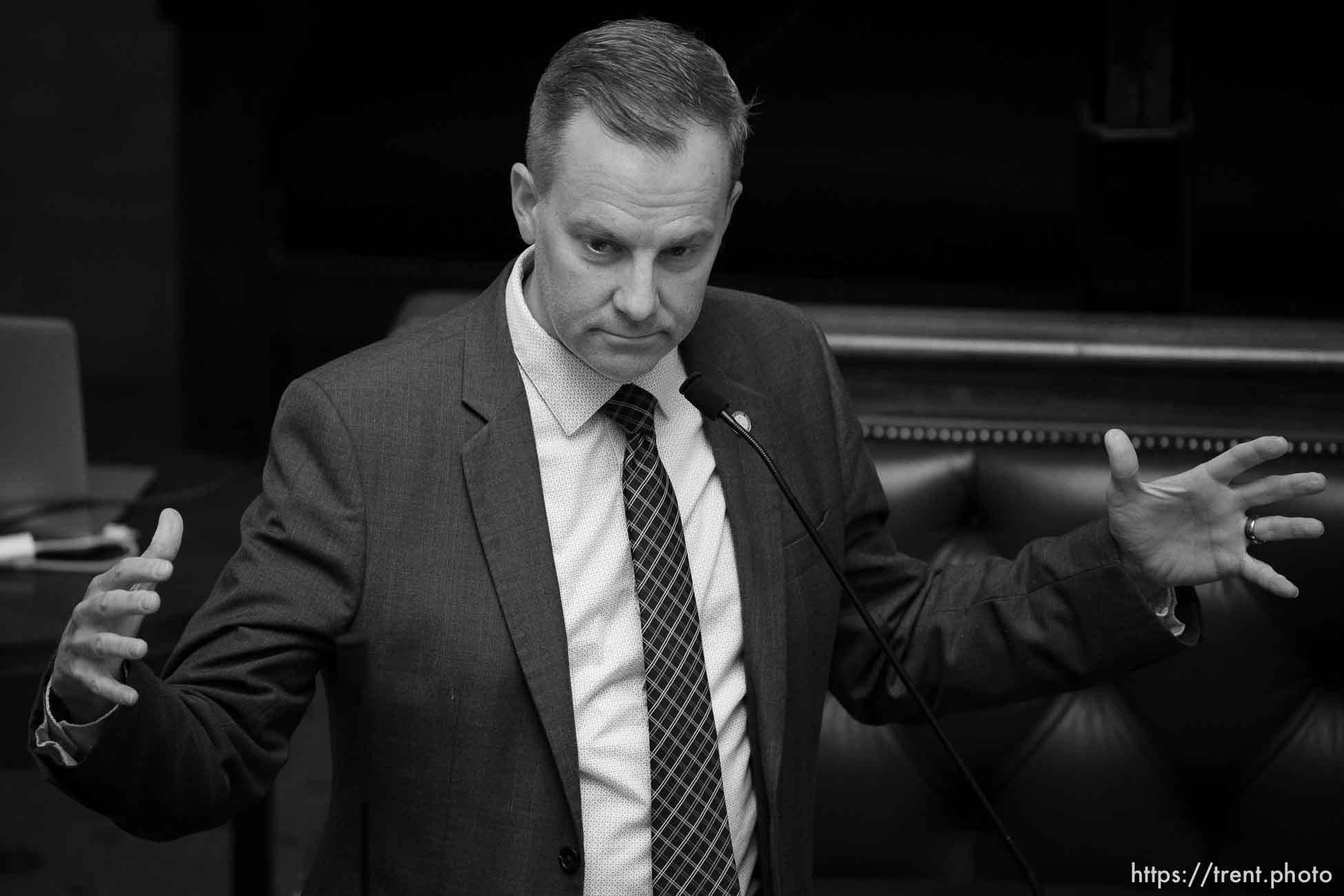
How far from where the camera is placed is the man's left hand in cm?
146

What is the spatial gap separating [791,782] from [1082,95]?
104 inches

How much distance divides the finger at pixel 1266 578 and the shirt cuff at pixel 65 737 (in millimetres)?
856

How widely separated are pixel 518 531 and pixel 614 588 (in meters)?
0.09

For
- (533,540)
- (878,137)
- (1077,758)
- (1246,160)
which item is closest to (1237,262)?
(1246,160)

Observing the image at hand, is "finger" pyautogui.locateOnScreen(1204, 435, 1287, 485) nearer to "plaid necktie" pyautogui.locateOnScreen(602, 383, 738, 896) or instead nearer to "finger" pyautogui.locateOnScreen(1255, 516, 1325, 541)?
"finger" pyautogui.locateOnScreen(1255, 516, 1325, 541)

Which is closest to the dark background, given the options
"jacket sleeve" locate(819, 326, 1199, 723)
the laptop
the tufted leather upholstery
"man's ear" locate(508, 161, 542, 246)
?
the laptop

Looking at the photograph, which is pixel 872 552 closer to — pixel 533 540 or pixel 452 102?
pixel 533 540

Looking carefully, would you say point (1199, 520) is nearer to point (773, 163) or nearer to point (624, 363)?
point (624, 363)

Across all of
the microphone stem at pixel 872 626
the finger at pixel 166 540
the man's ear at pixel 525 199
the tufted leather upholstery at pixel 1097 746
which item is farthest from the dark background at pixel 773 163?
the finger at pixel 166 540

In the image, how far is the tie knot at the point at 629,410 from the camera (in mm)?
1551

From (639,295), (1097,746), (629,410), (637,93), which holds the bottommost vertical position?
(1097,746)

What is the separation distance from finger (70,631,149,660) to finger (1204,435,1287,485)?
2.62ft

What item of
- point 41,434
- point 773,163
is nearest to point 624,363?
point 41,434

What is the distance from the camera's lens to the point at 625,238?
4.60ft
